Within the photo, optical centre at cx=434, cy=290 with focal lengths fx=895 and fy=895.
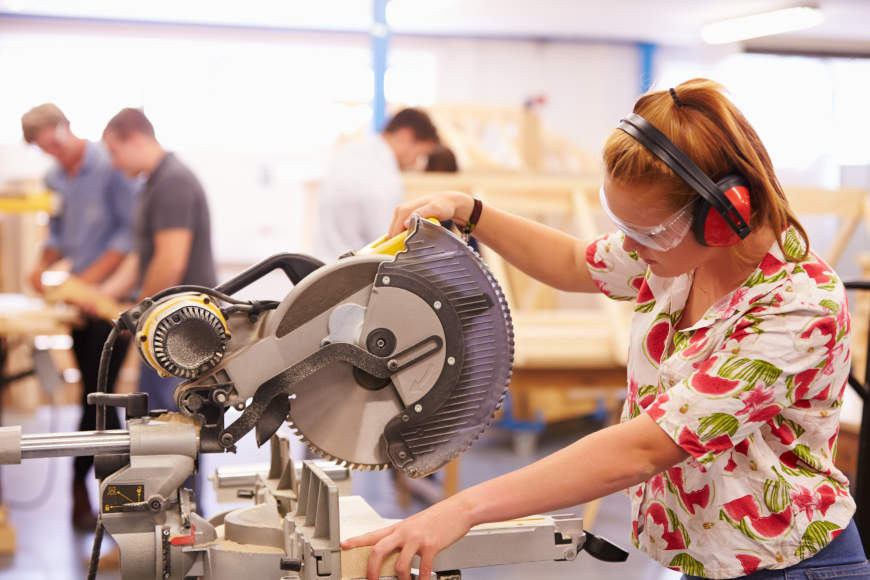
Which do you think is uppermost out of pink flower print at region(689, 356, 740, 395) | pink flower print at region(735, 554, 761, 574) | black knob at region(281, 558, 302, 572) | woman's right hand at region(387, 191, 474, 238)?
woman's right hand at region(387, 191, 474, 238)

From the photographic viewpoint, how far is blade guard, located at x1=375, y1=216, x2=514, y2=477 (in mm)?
1126

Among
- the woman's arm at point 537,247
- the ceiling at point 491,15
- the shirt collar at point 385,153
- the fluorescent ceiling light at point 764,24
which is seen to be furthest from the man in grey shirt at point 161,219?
the fluorescent ceiling light at point 764,24

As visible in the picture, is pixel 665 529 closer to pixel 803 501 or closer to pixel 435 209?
pixel 803 501

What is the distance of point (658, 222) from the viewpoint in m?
1.04

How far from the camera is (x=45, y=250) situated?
4098 mm

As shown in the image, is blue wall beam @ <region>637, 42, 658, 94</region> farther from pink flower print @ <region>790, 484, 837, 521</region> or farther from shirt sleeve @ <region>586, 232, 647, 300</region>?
pink flower print @ <region>790, 484, 837, 521</region>

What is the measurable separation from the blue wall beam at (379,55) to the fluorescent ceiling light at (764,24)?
11.2ft

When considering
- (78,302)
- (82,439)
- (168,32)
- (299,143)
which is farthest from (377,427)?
(168,32)

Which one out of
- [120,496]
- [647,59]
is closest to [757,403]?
[120,496]

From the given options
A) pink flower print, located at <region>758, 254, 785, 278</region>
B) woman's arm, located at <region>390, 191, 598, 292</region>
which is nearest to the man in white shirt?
woman's arm, located at <region>390, 191, 598, 292</region>

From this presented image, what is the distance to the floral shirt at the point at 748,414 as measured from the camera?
1.00 m

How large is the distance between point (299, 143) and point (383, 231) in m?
6.85

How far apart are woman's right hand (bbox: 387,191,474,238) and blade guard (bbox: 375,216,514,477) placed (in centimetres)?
13

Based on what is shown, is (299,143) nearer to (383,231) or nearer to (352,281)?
(383,231)
